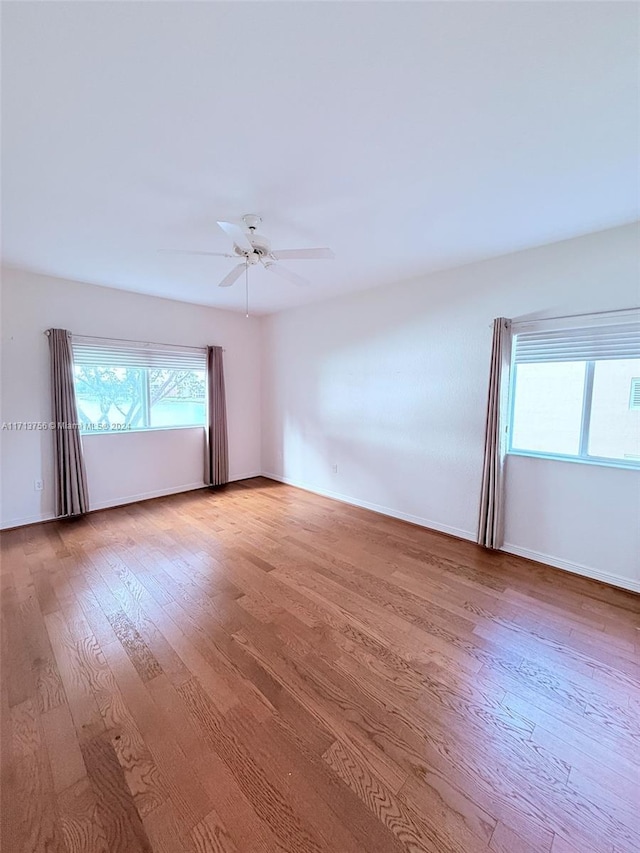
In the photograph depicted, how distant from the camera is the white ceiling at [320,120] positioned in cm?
112

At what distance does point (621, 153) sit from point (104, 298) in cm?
467

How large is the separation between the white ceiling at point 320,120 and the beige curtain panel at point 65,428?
118cm

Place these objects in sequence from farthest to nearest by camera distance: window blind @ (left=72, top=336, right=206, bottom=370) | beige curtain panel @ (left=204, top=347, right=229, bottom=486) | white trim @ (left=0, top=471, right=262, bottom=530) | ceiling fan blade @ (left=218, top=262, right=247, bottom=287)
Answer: beige curtain panel @ (left=204, top=347, right=229, bottom=486)
window blind @ (left=72, top=336, right=206, bottom=370)
white trim @ (left=0, top=471, right=262, bottom=530)
ceiling fan blade @ (left=218, top=262, right=247, bottom=287)

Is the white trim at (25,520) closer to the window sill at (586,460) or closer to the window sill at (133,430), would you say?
the window sill at (133,430)

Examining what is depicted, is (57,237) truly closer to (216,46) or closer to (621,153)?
(216,46)

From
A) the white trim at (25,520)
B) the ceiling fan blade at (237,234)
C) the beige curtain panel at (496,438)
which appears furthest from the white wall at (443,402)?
the white trim at (25,520)

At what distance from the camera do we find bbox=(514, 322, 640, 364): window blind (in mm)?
2434

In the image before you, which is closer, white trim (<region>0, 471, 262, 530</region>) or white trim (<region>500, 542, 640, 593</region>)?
white trim (<region>500, 542, 640, 593</region>)

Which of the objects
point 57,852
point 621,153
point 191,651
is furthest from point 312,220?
point 57,852

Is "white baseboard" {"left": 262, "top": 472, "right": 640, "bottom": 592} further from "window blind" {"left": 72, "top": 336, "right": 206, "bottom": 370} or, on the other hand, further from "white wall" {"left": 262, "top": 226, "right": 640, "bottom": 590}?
"window blind" {"left": 72, "top": 336, "right": 206, "bottom": 370}

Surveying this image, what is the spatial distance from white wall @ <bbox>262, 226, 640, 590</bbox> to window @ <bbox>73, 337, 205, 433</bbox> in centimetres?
133

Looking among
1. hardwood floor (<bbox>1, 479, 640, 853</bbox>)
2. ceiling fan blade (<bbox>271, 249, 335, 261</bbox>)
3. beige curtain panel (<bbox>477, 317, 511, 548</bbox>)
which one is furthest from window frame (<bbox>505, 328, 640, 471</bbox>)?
ceiling fan blade (<bbox>271, 249, 335, 261</bbox>)

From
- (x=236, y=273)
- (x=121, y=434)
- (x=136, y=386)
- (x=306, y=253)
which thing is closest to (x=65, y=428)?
(x=121, y=434)

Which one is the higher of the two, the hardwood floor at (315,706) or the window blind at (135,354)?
the window blind at (135,354)
